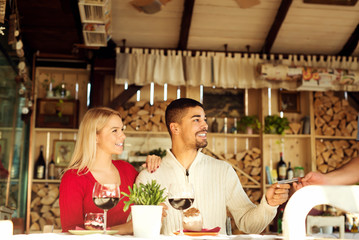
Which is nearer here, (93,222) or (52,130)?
(93,222)

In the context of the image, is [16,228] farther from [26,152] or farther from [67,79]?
[67,79]

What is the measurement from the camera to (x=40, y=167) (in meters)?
6.07

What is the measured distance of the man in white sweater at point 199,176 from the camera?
246 centimetres

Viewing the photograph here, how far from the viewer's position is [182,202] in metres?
A: 1.72

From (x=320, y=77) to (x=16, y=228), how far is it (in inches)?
164

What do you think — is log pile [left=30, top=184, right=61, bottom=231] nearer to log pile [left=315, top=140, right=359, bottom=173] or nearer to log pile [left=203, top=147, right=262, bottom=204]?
log pile [left=203, top=147, right=262, bottom=204]

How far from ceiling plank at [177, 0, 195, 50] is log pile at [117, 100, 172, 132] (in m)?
0.86

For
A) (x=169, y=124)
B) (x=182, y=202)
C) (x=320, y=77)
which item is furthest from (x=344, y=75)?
(x=182, y=202)

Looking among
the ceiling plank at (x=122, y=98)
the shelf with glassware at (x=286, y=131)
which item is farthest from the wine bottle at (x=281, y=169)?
the ceiling plank at (x=122, y=98)

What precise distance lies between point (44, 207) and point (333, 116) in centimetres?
429

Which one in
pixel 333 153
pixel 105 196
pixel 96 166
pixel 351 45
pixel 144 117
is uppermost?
pixel 351 45

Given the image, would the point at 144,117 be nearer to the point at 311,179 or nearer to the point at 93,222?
the point at 311,179

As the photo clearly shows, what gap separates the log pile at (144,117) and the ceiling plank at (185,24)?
2.83 ft

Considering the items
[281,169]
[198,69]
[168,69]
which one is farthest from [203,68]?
[281,169]
